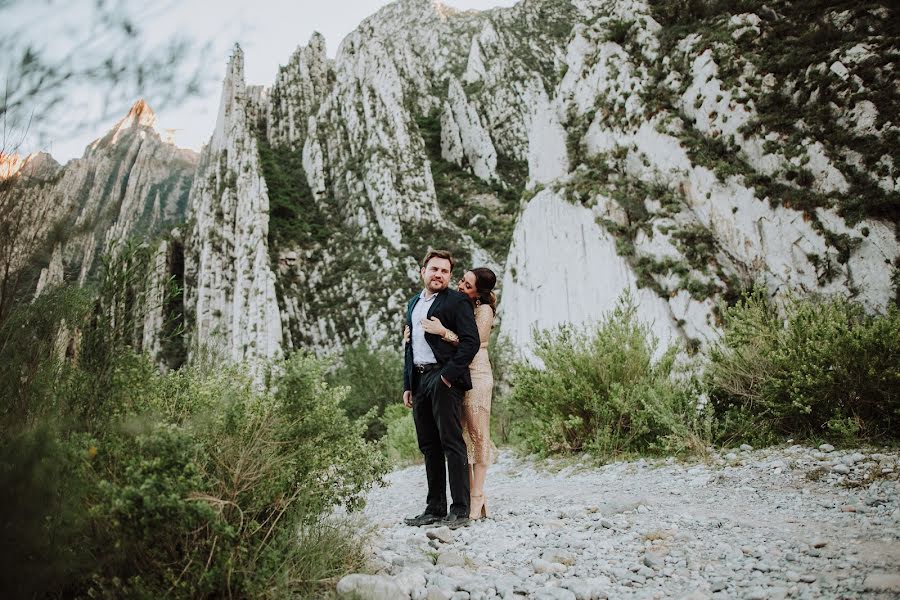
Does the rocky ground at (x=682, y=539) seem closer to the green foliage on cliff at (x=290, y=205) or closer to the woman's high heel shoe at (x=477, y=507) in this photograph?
the woman's high heel shoe at (x=477, y=507)

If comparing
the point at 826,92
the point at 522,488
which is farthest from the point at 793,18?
the point at 522,488

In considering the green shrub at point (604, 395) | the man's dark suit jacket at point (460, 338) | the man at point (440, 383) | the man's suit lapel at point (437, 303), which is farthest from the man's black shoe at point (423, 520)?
the green shrub at point (604, 395)

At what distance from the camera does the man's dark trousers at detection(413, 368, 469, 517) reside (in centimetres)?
358

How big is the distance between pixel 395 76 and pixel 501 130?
11.3 m

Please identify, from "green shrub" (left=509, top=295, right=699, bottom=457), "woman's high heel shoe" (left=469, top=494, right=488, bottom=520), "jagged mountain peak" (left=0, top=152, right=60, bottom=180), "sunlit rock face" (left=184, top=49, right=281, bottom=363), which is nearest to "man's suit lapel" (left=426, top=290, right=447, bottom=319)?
"woman's high heel shoe" (left=469, top=494, right=488, bottom=520)

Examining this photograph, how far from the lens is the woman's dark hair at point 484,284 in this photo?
4020 mm

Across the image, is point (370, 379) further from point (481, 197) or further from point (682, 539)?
point (682, 539)

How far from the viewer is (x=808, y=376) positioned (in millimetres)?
4586

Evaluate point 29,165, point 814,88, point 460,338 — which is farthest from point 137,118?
point 814,88

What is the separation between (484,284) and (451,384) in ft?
3.24

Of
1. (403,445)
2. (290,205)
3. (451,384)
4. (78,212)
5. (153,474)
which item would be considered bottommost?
(403,445)

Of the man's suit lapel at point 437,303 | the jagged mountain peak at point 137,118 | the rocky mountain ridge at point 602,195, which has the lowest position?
the man's suit lapel at point 437,303

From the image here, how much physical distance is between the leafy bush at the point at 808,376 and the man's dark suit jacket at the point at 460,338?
3494mm

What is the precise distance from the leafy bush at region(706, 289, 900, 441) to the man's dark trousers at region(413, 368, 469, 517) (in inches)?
133
